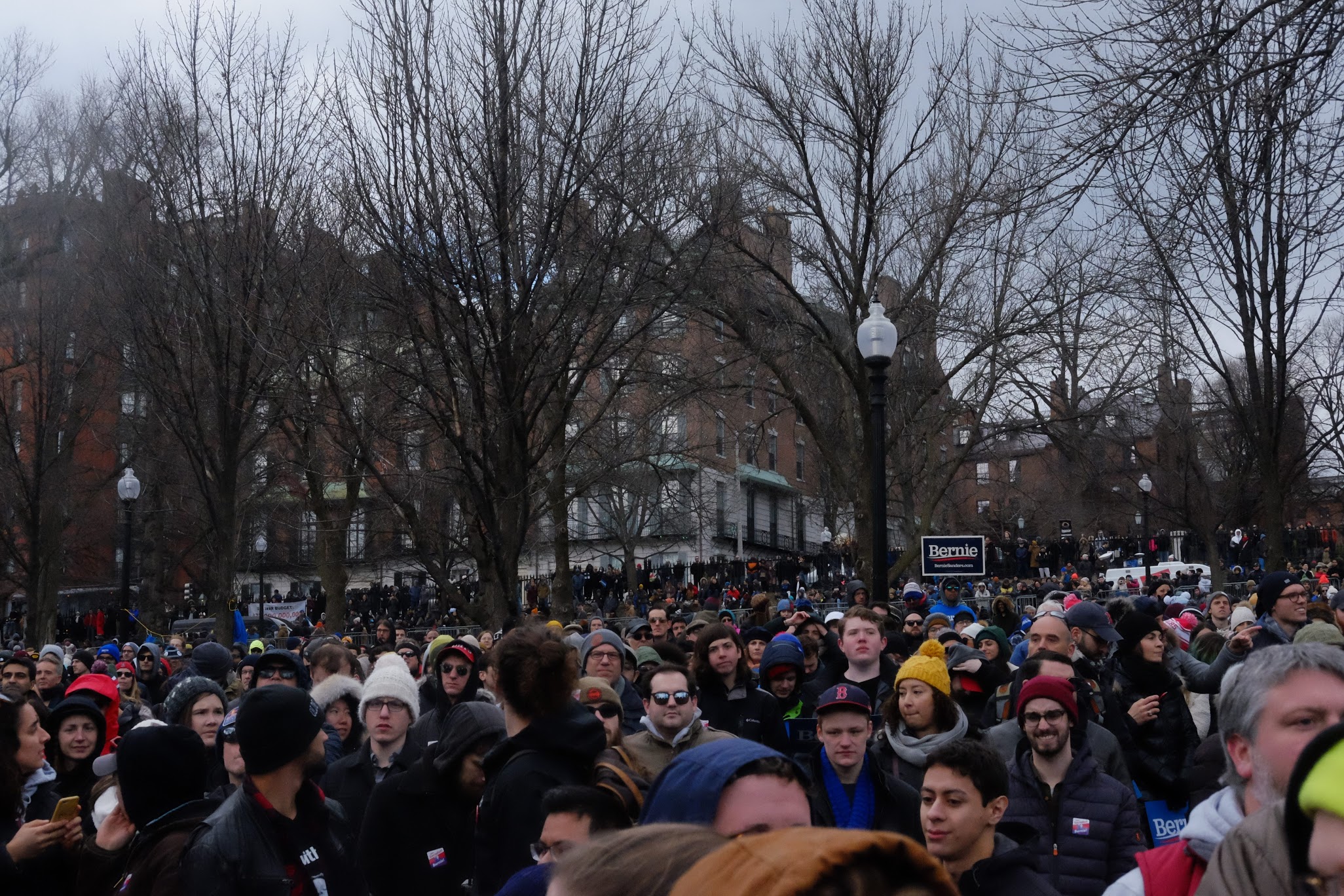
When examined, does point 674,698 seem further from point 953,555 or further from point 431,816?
point 953,555

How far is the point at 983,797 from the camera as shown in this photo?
4.45 metres

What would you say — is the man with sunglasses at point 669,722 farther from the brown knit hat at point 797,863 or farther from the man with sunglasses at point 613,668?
the brown knit hat at point 797,863

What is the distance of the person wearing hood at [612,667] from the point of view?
26.9 ft

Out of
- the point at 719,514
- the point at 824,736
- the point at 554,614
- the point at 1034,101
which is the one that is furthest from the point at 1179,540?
the point at 824,736

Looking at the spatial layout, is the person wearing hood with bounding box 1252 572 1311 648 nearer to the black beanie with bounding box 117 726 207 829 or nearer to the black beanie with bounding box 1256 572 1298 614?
the black beanie with bounding box 1256 572 1298 614

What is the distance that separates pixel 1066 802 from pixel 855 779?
3.08ft

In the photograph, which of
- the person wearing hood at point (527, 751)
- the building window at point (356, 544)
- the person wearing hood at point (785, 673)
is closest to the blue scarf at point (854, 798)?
the person wearing hood at point (527, 751)

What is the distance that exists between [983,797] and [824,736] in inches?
41.6

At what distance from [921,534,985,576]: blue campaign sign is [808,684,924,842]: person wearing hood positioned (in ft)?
28.4

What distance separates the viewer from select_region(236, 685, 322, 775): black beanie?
4.14m

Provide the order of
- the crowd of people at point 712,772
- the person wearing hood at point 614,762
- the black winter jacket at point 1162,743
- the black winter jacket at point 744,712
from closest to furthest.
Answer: the crowd of people at point 712,772 < the person wearing hood at point 614,762 < the black winter jacket at point 1162,743 < the black winter jacket at point 744,712

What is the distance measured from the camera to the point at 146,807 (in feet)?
14.4

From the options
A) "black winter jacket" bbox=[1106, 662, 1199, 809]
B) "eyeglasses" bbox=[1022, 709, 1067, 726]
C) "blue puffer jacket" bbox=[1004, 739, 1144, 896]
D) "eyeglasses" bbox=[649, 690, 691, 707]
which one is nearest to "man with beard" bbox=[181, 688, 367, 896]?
"eyeglasses" bbox=[649, 690, 691, 707]

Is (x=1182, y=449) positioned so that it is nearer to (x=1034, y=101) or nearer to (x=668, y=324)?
(x=668, y=324)
